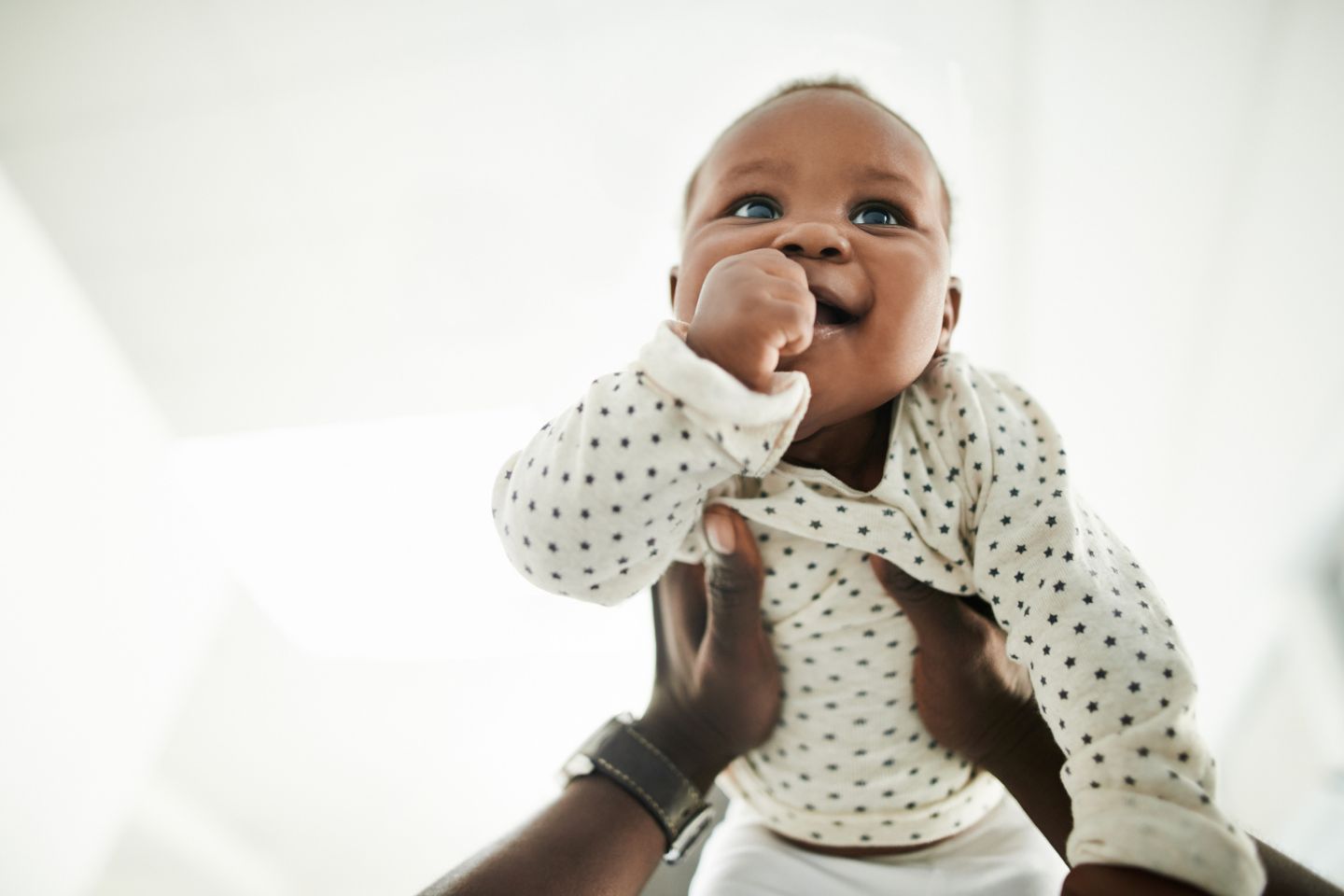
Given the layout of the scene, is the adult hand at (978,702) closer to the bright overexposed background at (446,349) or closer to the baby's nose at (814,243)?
the baby's nose at (814,243)

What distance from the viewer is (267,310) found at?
1.26 meters

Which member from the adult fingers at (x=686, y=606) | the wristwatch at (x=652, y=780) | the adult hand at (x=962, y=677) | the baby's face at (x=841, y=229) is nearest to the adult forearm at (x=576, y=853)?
the wristwatch at (x=652, y=780)

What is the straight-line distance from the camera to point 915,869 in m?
0.61

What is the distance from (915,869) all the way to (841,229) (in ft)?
1.67

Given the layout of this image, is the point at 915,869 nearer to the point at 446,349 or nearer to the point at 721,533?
the point at 721,533

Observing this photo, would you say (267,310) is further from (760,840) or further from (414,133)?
(760,840)

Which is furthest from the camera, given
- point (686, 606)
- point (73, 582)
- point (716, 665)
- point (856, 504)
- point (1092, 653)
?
point (73, 582)

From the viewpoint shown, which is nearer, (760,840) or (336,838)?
(760,840)

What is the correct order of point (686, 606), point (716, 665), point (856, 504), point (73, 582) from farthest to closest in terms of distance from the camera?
1. point (73, 582)
2. point (686, 606)
3. point (716, 665)
4. point (856, 504)

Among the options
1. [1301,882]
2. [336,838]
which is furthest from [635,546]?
[336,838]

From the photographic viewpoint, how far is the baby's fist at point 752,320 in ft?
1.34

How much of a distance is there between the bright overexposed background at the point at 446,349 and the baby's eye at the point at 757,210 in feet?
1.89

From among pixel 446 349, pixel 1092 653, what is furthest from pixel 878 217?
pixel 446 349

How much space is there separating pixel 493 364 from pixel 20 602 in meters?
0.78
